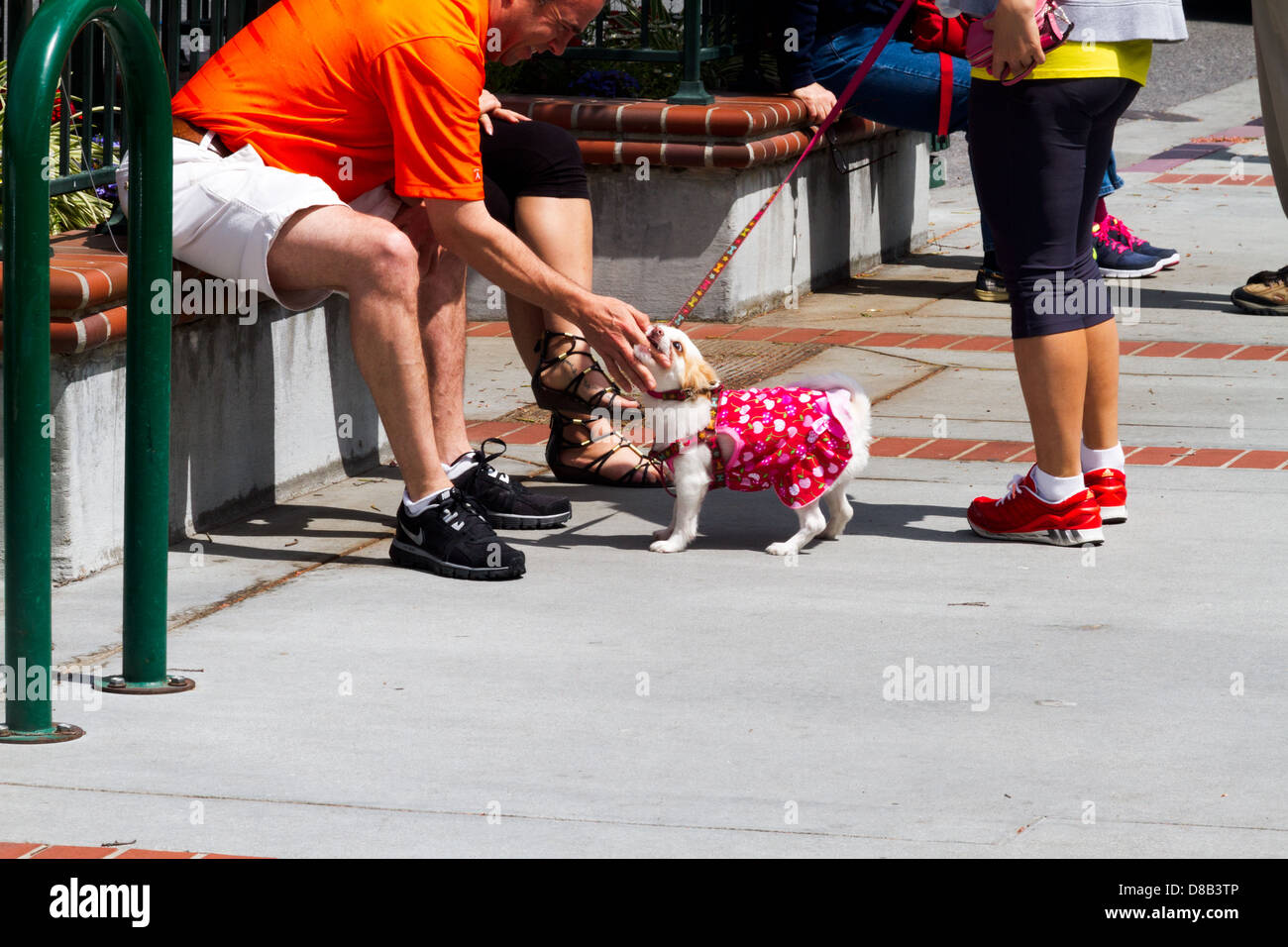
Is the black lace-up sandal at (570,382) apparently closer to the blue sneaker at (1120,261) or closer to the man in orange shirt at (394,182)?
the man in orange shirt at (394,182)

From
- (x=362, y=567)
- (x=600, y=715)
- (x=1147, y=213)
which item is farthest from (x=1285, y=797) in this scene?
(x=1147, y=213)

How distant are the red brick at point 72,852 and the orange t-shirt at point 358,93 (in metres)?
2.08

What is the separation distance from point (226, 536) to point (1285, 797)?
2779mm

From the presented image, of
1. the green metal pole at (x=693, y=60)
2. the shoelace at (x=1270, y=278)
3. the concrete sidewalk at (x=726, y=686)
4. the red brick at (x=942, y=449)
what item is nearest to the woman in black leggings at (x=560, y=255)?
the concrete sidewalk at (x=726, y=686)

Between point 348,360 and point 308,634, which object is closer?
point 308,634

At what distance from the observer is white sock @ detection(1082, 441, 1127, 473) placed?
16.3 ft

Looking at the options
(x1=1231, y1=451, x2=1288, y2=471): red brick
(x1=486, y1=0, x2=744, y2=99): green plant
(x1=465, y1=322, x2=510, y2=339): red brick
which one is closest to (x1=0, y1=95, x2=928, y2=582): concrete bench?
(x1=465, y1=322, x2=510, y2=339): red brick

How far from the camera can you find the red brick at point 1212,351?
7.32m

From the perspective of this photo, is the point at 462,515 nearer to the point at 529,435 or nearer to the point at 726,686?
the point at 726,686

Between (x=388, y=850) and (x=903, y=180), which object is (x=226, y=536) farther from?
(x=903, y=180)

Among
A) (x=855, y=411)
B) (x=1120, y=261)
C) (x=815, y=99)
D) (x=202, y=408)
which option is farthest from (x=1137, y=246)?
(x=202, y=408)

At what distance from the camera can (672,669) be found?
Result: 3.87m

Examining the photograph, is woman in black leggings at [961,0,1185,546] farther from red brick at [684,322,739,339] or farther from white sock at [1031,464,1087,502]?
red brick at [684,322,739,339]
